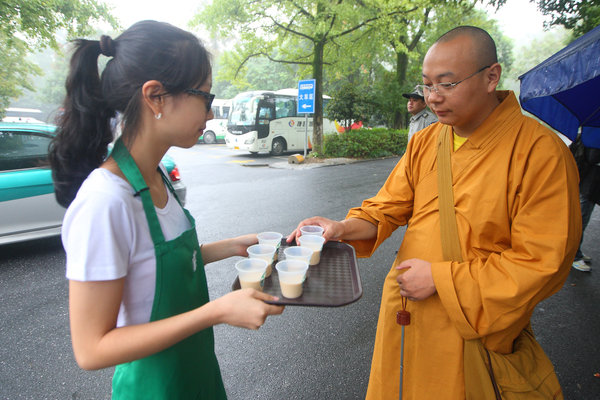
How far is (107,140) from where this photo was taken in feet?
3.82

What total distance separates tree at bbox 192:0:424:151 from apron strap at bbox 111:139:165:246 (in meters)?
12.2

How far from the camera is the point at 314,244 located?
180 centimetres

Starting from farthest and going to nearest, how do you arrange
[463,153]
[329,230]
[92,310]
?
[329,230] → [463,153] → [92,310]

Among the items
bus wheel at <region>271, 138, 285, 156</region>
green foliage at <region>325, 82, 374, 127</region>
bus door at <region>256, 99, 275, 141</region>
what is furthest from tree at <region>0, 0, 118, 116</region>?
green foliage at <region>325, 82, 374, 127</region>

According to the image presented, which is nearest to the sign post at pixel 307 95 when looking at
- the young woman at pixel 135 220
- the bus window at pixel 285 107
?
the bus window at pixel 285 107

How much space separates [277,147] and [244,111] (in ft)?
7.47

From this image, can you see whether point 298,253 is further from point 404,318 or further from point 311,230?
point 404,318

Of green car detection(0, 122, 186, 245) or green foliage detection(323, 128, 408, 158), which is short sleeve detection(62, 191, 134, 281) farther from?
green foliage detection(323, 128, 408, 158)

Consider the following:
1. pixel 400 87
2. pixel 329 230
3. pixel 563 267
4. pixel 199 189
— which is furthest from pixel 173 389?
pixel 400 87

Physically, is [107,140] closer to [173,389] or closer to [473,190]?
[173,389]

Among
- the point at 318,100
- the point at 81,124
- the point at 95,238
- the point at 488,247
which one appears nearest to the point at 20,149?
the point at 81,124

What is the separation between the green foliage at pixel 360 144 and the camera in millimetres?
14695

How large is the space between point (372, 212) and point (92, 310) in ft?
4.49

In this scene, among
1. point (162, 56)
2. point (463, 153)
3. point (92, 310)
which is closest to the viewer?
point (92, 310)
